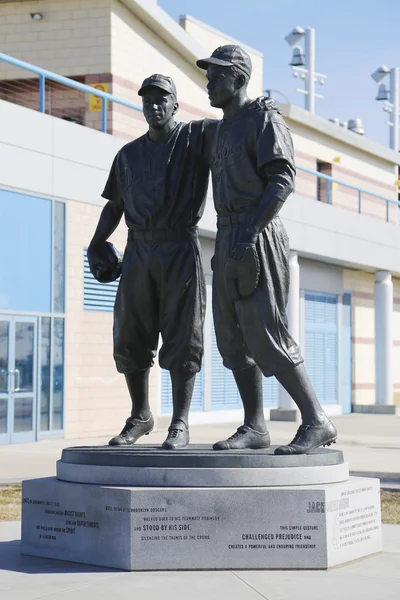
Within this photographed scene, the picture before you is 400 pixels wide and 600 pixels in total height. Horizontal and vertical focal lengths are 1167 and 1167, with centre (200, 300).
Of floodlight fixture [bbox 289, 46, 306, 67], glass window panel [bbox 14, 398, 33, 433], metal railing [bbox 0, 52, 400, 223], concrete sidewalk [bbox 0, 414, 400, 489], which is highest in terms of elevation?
floodlight fixture [bbox 289, 46, 306, 67]

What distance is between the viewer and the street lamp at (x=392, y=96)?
4178cm

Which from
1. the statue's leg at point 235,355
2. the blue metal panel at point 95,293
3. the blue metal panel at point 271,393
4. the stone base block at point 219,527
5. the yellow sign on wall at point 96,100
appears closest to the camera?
the stone base block at point 219,527

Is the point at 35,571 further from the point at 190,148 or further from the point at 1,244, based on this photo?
the point at 1,244

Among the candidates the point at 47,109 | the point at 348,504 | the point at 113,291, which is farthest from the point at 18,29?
the point at 348,504

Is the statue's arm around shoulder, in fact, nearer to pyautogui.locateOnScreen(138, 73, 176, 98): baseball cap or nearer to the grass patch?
pyautogui.locateOnScreen(138, 73, 176, 98): baseball cap

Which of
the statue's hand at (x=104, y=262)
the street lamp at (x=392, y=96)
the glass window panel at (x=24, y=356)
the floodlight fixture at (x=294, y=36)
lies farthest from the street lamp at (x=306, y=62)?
the statue's hand at (x=104, y=262)

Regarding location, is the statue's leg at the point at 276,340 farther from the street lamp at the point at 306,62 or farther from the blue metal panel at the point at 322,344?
the street lamp at the point at 306,62

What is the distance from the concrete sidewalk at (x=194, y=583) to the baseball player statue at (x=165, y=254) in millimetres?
1138

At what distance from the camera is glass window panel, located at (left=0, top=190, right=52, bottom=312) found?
701 inches

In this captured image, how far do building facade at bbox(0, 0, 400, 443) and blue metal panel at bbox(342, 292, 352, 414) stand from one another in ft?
0.20

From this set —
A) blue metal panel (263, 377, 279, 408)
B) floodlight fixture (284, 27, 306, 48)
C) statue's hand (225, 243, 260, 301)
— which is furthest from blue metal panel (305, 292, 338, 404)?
statue's hand (225, 243, 260, 301)

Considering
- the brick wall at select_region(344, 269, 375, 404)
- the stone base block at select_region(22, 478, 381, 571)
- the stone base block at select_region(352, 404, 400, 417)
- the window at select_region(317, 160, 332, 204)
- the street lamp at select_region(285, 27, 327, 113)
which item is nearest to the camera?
the stone base block at select_region(22, 478, 381, 571)

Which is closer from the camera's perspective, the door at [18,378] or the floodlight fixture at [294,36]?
the door at [18,378]

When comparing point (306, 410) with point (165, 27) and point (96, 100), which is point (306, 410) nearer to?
point (96, 100)
